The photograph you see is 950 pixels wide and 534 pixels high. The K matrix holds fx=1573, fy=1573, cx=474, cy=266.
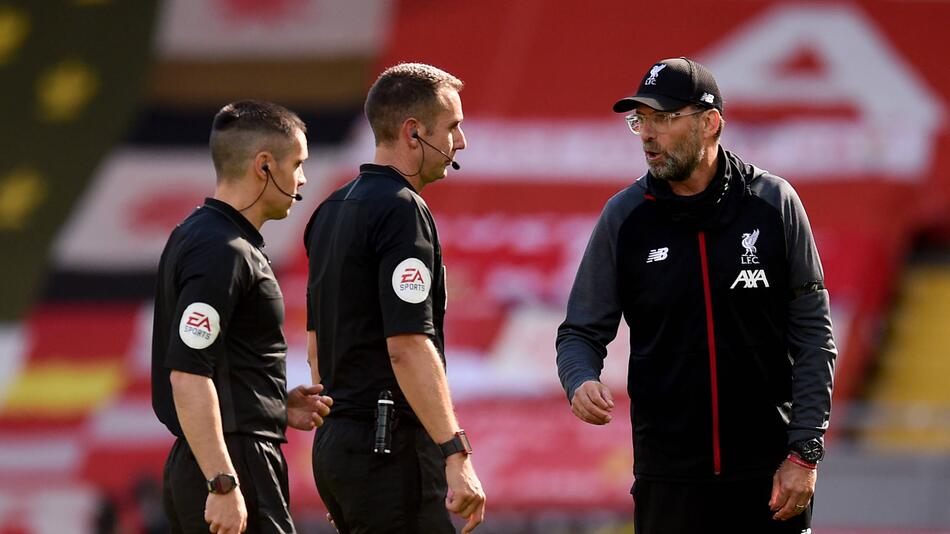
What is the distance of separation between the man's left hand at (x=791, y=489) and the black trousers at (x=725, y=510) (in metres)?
0.08

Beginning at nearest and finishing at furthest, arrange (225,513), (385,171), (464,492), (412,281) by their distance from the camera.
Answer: (225,513), (464,492), (412,281), (385,171)

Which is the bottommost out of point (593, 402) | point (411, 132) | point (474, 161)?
point (593, 402)

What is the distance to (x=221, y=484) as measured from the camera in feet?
12.7

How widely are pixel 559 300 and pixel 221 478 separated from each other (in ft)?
31.5

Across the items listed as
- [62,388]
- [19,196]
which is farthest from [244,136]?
[19,196]

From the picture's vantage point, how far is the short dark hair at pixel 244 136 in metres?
4.21

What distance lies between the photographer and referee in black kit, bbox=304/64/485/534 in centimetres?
406

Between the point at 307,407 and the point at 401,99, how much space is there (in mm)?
878

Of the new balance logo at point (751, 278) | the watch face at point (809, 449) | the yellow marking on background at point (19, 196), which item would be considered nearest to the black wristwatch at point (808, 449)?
the watch face at point (809, 449)

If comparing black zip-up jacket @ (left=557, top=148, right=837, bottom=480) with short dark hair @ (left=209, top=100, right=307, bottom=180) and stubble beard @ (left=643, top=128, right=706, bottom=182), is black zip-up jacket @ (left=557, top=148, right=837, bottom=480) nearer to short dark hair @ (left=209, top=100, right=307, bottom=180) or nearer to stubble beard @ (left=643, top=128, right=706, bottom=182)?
stubble beard @ (left=643, top=128, right=706, bottom=182)

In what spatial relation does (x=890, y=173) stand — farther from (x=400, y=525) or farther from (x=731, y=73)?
(x=400, y=525)

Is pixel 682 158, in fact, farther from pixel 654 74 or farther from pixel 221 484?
pixel 221 484

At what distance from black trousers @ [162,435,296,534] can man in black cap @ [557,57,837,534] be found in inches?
31.9

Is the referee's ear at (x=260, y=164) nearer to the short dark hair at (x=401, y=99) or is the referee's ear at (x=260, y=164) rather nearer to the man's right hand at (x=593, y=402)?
the short dark hair at (x=401, y=99)
